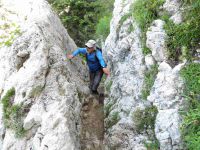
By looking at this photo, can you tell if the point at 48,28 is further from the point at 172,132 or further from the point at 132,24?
the point at 172,132

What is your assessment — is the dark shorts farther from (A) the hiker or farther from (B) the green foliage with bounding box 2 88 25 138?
(B) the green foliage with bounding box 2 88 25 138

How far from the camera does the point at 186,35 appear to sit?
8477 mm

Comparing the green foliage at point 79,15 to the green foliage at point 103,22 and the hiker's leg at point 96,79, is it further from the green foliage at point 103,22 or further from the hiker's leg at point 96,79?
the hiker's leg at point 96,79

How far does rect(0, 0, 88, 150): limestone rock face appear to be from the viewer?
7.69 meters

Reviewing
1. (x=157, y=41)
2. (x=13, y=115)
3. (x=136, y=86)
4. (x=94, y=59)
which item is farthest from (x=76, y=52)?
(x=13, y=115)

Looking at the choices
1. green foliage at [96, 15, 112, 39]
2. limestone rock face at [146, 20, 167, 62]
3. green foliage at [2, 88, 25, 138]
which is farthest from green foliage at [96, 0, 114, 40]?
green foliage at [2, 88, 25, 138]

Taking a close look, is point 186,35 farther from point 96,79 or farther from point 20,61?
point 20,61

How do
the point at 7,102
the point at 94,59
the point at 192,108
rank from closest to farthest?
the point at 192,108
the point at 7,102
the point at 94,59

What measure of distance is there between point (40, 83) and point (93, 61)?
2.52 meters

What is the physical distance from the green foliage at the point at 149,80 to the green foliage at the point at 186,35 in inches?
22.8

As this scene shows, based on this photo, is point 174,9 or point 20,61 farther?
point 174,9

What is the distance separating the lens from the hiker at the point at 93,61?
32.3 ft

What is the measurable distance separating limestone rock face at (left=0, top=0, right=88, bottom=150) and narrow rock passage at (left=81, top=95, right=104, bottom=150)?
672 mm

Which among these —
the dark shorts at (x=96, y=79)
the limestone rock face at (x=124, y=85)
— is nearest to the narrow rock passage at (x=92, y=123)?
the limestone rock face at (x=124, y=85)
